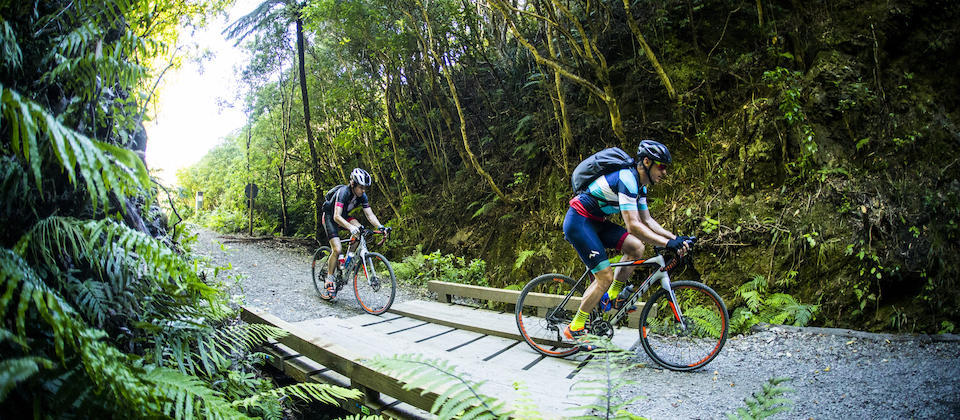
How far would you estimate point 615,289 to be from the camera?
4.19m

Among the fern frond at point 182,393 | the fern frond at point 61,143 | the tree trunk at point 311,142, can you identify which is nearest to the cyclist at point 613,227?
the fern frond at point 182,393

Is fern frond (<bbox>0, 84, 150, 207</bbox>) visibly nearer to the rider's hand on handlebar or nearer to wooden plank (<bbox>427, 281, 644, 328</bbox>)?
the rider's hand on handlebar

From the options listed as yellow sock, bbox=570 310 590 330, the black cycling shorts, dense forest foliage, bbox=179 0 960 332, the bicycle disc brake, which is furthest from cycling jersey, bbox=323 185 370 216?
the bicycle disc brake

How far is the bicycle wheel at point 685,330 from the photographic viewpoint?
3855 millimetres

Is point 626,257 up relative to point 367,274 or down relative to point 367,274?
up

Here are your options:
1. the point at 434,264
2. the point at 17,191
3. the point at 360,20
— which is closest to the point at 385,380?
the point at 17,191

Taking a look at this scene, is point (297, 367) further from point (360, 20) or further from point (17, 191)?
point (360, 20)

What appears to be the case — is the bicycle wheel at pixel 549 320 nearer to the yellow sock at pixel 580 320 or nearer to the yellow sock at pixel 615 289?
the yellow sock at pixel 580 320

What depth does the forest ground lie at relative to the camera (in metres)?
2.96

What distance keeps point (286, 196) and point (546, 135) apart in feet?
41.7

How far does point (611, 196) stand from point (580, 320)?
1.22 meters

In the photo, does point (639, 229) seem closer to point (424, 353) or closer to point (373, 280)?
point (424, 353)

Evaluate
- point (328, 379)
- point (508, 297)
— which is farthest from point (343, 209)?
point (328, 379)

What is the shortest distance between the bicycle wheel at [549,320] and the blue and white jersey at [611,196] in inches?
34.0
